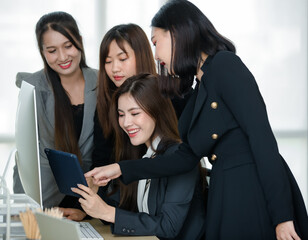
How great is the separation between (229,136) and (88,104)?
95 cm

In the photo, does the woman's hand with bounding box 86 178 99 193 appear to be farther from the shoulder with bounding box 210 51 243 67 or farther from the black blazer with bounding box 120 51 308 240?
the shoulder with bounding box 210 51 243 67

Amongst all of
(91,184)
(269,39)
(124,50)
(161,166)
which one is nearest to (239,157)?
(161,166)

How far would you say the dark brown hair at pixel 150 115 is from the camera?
192 cm

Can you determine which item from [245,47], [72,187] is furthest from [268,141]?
[245,47]

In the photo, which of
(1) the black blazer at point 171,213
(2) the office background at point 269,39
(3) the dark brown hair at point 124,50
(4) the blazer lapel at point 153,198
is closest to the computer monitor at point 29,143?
(1) the black blazer at point 171,213

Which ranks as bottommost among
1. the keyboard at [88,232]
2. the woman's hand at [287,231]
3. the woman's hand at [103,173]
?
the keyboard at [88,232]

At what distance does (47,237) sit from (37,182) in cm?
33

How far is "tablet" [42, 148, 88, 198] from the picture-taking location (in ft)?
→ 5.00

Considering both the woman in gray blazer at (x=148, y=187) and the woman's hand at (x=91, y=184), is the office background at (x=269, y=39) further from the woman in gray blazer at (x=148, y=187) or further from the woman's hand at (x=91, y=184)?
the woman's hand at (x=91, y=184)

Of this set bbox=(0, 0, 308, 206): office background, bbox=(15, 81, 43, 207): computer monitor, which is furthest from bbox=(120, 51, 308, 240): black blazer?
bbox=(0, 0, 308, 206): office background

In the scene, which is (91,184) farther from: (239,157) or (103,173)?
(239,157)

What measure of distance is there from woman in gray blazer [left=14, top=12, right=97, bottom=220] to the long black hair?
2.72 ft

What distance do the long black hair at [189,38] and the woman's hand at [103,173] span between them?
1.29 ft

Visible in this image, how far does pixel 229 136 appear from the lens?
155 centimetres
